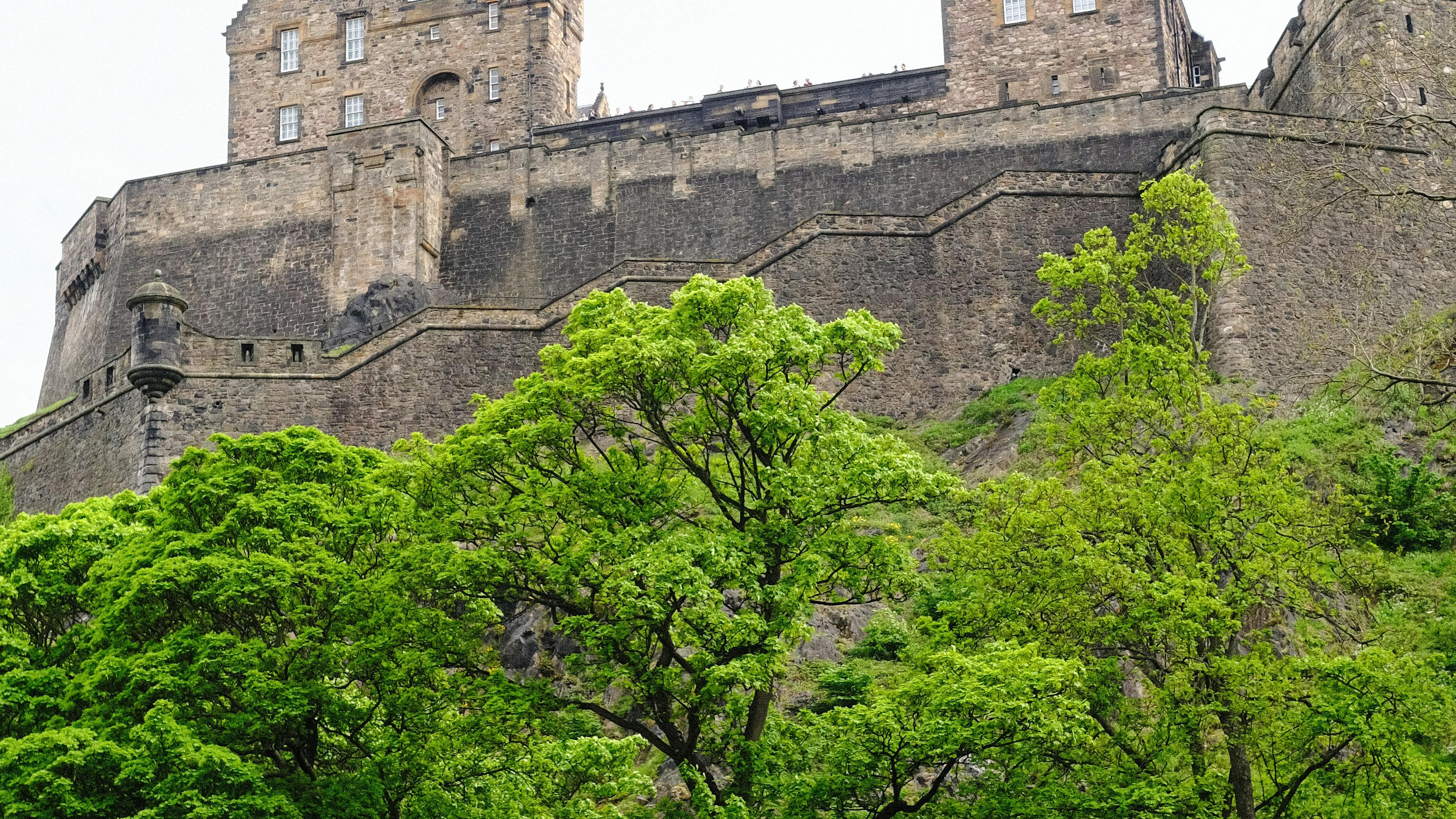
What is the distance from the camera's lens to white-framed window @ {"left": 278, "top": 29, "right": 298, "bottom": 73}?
2258 inches

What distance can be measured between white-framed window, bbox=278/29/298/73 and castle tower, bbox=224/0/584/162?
0.09 ft

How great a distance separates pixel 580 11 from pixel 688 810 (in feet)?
132

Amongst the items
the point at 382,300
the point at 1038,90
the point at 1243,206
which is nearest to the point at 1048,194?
the point at 1243,206

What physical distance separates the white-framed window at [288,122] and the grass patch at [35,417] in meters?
18.1

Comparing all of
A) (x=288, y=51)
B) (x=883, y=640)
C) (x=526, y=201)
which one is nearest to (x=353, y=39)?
(x=288, y=51)

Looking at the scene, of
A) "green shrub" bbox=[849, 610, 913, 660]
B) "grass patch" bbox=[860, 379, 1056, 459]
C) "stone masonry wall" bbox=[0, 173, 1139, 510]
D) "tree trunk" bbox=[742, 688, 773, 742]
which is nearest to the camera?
"tree trunk" bbox=[742, 688, 773, 742]

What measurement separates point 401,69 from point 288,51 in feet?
13.2

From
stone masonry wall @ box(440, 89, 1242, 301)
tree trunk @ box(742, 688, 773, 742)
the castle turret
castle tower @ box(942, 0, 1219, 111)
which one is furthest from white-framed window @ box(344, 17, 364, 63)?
tree trunk @ box(742, 688, 773, 742)

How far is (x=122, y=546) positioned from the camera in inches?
904

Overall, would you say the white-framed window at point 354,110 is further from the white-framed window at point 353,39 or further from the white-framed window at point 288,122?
the white-framed window at point 288,122

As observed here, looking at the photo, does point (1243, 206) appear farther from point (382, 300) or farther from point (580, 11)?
point (580, 11)

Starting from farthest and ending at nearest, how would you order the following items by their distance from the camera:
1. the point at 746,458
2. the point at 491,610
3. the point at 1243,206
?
the point at 1243,206 → the point at 746,458 → the point at 491,610

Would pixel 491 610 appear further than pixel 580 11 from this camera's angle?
No

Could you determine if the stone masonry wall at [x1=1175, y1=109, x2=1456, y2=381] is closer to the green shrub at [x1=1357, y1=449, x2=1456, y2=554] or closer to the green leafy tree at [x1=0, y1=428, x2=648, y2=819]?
the green shrub at [x1=1357, y1=449, x2=1456, y2=554]
